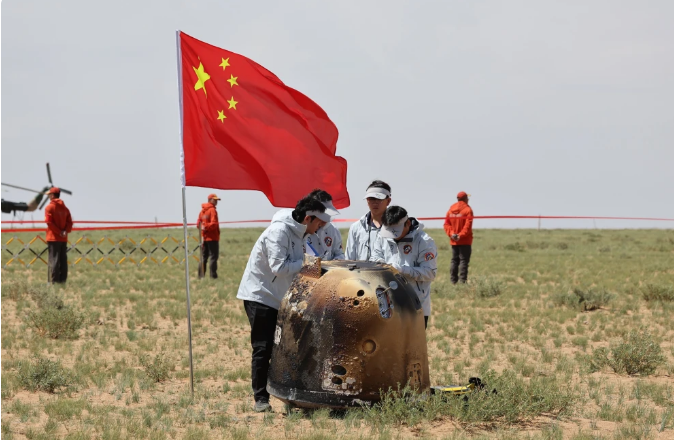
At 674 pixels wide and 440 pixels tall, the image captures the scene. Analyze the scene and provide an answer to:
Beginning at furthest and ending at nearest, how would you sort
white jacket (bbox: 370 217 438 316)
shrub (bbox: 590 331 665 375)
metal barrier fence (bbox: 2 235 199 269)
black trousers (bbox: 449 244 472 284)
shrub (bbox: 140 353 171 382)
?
metal barrier fence (bbox: 2 235 199 269)
black trousers (bbox: 449 244 472 284)
shrub (bbox: 590 331 665 375)
shrub (bbox: 140 353 171 382)
white jacket (bbox: 370 217 438 316)

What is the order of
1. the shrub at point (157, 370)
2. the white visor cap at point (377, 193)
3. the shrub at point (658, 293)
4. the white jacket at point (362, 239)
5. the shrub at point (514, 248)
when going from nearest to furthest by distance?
the white visor cap at point (377, 193) < the white jacket at point (362, 239) < the shrub at point (157, 370) < the shrub at point (658, 293) < the shrub at point (514, 248)

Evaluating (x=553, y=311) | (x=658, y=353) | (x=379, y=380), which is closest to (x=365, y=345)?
(x=379, y=380)

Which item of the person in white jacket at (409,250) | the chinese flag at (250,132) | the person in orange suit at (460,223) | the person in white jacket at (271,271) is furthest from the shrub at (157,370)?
the person in orange suit at (460,223)

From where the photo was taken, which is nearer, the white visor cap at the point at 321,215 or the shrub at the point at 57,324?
the white visor cap at the point at 321,215

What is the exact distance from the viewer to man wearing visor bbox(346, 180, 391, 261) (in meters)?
7.71

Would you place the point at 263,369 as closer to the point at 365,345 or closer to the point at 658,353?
the point at 365,345

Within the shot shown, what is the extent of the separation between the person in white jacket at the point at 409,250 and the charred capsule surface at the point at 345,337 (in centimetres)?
50

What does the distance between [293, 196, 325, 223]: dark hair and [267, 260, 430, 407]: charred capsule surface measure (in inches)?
18.1

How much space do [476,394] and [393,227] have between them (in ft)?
5.42

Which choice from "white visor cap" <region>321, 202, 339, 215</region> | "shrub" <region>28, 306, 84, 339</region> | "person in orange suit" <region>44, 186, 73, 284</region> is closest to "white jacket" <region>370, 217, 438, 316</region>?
"white visor cap" <region>321, 202, 339, 215</region>

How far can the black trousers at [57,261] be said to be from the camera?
717 inches

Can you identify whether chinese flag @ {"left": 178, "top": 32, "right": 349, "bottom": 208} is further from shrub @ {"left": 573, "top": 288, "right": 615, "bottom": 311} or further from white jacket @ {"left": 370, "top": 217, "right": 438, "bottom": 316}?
shrub @ {"left": 573, "top": 288, "right": 615, "bottom": 311}

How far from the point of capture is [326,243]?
7883mm

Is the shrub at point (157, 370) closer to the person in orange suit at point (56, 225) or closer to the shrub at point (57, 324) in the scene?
the shrub at point (57, 324)
